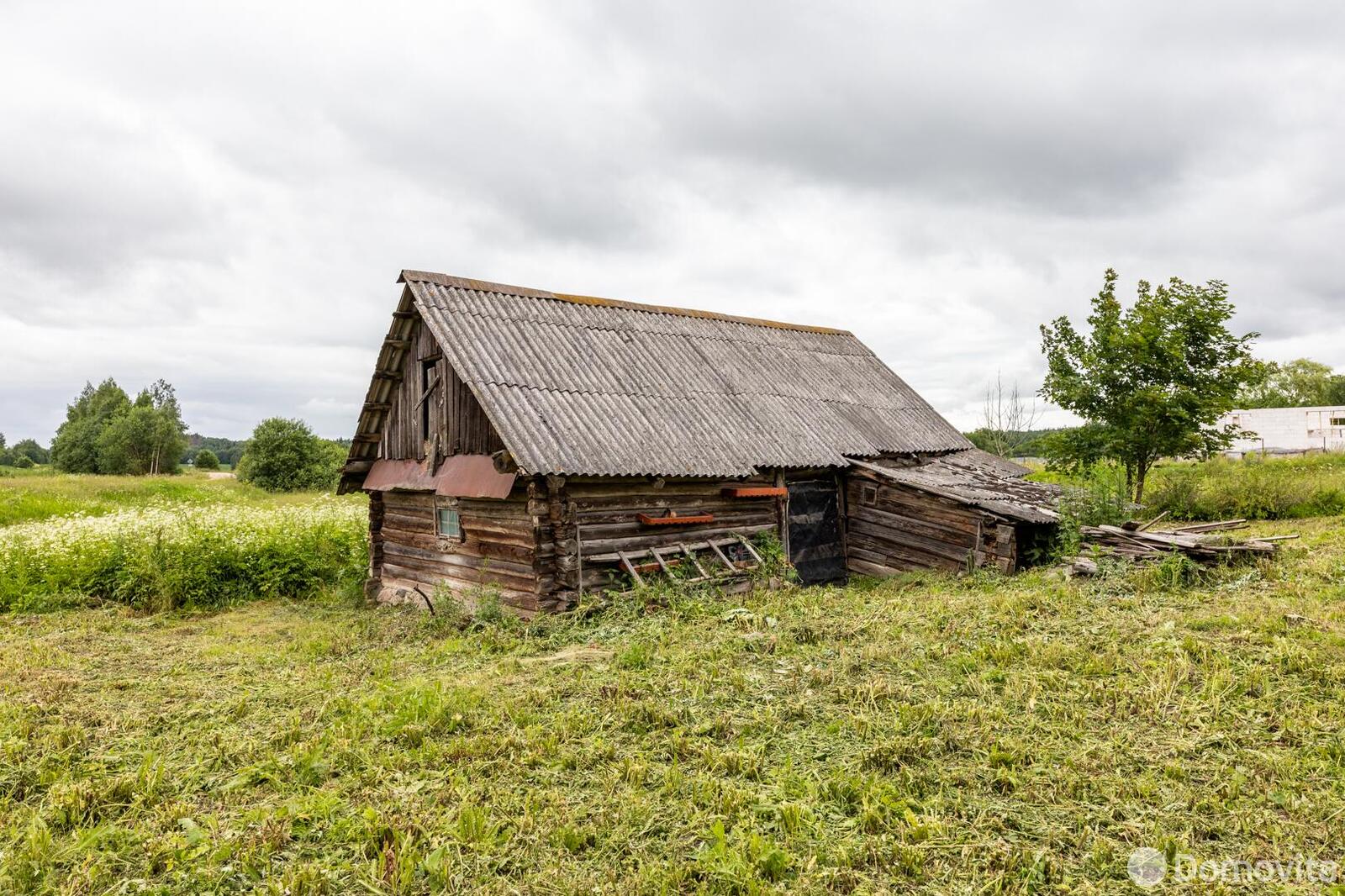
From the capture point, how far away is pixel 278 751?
6.43 meters

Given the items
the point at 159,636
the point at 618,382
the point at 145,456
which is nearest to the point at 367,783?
the point at 159,636

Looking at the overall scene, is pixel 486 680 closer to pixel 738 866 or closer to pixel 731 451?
pixel 738 866

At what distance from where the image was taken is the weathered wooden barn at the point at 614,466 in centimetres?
1168

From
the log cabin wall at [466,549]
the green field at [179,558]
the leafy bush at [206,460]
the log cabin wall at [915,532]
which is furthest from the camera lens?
the leafy bush at [206,460]

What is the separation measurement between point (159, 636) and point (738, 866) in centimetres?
1118

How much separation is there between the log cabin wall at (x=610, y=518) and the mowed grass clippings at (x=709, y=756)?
1470 millimetres

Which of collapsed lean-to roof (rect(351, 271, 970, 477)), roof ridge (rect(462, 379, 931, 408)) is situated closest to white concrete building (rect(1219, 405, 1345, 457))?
collapsed lean-to roof (rect(351, 271, 970, 477))

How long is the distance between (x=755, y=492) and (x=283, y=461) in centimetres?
3896

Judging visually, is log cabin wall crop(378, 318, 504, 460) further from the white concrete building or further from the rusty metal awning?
the white concrete building

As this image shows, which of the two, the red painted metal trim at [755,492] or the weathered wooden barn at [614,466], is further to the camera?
the red painted metal trim at [755,492]

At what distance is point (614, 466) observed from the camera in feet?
37.8

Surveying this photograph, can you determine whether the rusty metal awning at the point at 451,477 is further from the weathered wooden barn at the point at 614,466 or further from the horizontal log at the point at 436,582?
the horizontal log at the point at 436,582

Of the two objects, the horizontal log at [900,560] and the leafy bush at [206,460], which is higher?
the leafy bush at [206,460]

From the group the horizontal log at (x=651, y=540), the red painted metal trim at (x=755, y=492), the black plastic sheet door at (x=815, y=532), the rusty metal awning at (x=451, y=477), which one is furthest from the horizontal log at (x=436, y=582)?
the black plastic sheet door at (x=815, y=532)
